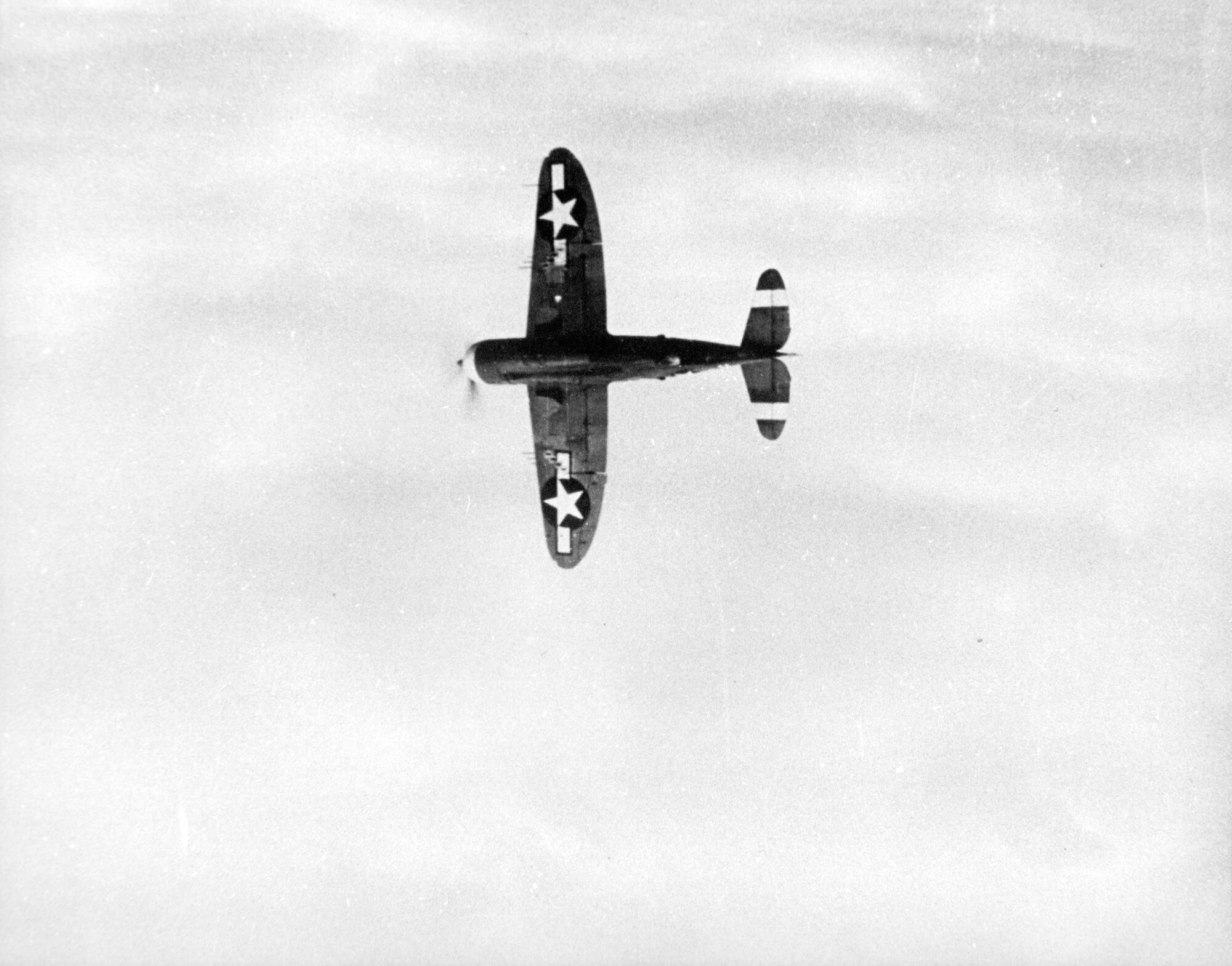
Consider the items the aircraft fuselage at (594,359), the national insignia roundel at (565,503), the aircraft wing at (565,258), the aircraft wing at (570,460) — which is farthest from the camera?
the national insignia roundel at (565,503)

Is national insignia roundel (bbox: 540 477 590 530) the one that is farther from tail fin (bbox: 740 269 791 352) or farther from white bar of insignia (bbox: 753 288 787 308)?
white bar of insignia (bbox: 753 288 787 308)

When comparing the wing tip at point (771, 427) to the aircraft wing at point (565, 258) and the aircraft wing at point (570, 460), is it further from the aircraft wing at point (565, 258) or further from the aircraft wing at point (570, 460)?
the aircraft wing at point (565, 258)

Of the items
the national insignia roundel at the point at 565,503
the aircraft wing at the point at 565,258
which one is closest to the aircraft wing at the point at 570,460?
the national insignia roundel at the point at 565,503

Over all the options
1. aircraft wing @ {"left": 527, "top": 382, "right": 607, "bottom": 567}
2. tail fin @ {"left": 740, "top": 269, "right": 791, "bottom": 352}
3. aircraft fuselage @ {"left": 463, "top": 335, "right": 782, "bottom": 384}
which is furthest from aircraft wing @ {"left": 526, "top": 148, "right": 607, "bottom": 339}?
tail fin @ {"left": 740, "top": 269, "right": 791, "bottom": 352}

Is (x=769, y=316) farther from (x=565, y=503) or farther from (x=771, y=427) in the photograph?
(x=565, y=503)

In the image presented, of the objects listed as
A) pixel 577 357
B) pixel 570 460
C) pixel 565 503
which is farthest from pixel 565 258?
pixel 565 503

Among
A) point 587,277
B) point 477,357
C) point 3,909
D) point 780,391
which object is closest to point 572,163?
point 587,277

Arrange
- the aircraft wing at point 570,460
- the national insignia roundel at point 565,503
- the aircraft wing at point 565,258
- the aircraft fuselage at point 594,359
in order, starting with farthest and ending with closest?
the national insignia roundel at point 565,503
the aircraft wing at point 570,460
the aircraft wing at point 565,258
the aircraft fuselage at point 594,359

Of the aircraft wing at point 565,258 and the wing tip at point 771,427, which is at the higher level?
the aircraft wing at point 565,258
